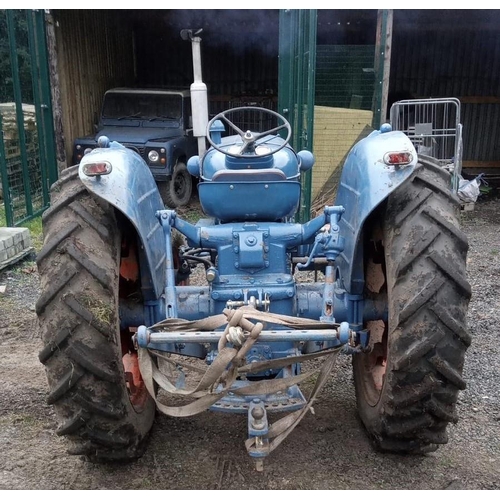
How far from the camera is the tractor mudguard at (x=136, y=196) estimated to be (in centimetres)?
262

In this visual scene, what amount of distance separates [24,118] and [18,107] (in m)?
0.33

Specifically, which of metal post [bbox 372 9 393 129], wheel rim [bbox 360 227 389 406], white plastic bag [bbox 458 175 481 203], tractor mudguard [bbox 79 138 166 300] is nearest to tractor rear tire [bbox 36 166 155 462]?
tractor mudguard [bbox 79 138 166 300]

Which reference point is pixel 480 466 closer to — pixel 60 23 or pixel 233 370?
pixel 233 370

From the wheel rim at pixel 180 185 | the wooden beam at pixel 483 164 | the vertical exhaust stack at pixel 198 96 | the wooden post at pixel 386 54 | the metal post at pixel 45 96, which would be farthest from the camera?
the wooden beam at pixel 483 164

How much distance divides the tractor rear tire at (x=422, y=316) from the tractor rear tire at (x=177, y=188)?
6366 millimetres

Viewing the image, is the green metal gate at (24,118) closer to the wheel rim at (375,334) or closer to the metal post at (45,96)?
the metal post at (45,96)

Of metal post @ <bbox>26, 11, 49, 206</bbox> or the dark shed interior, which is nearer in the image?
metal post @ <bbox>26, 11, 49, 206</bbox>

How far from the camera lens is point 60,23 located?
9.48m

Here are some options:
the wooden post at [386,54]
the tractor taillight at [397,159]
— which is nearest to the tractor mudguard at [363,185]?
the tractor taillight at [397,159]

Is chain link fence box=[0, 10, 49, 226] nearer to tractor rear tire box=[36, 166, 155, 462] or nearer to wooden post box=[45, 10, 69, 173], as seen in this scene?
wooden post box=[45, 10, 69, 173]

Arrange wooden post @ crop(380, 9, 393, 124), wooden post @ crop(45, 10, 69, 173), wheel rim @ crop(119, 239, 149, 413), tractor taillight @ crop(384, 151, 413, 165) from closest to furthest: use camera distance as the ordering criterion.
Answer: tractor taillight @ crop(384, 151, 413, 165)
wheel rim @ crop(119, 239, 149, 413)
wooden post @ crop(380, 9, 393, 124)
wooden post @ crop(45, 10, 69, 173)

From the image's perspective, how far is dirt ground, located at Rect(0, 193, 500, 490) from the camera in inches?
109

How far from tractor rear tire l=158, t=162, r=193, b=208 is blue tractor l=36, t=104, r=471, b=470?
5.63 m

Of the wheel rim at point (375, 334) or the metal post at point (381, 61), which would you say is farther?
the metal post at point (381, 61)
